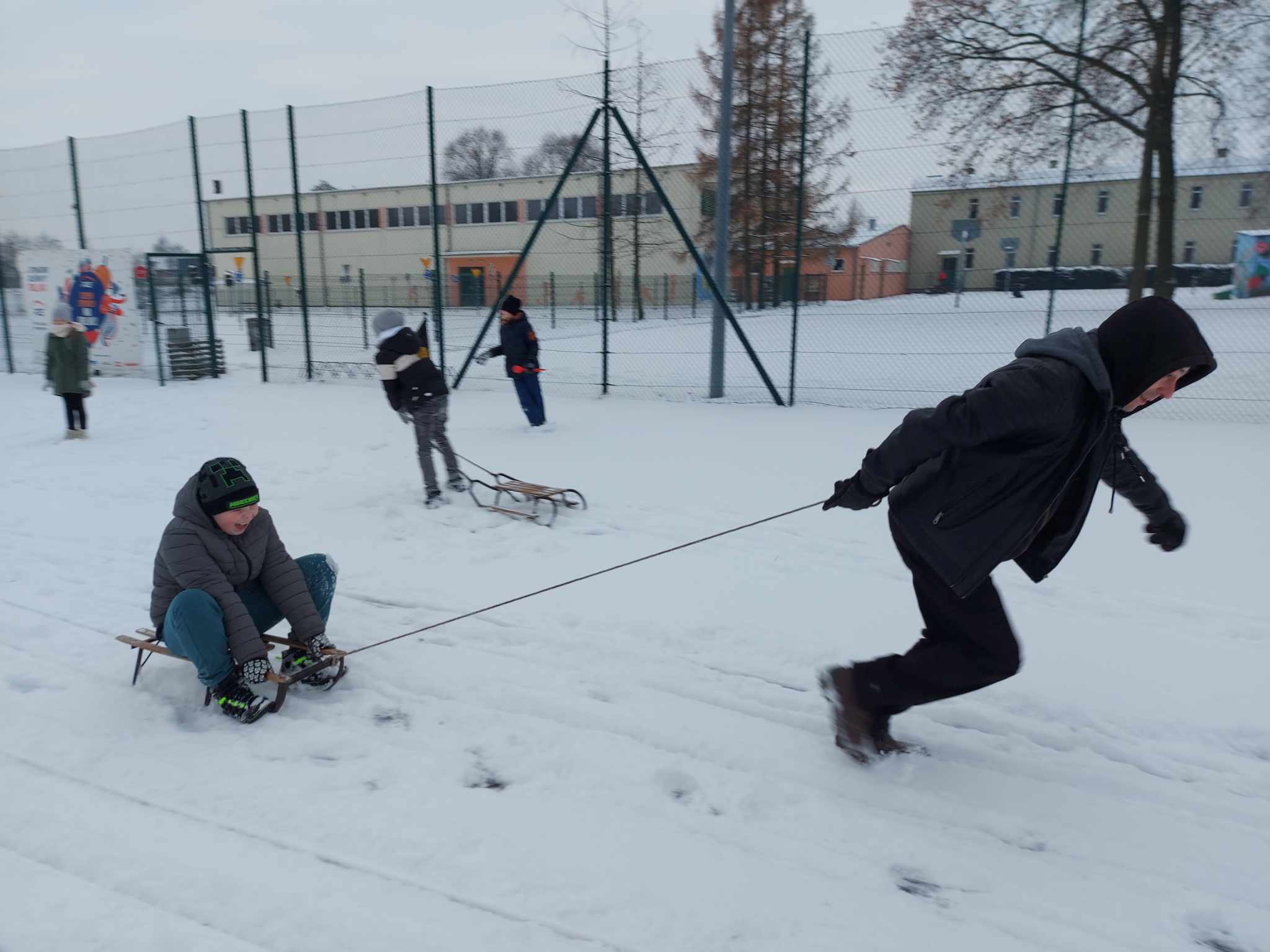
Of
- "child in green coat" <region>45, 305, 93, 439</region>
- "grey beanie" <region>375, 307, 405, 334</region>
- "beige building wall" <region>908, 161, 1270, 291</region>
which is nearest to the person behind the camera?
"grey beanie" <region>375, 307, 405, 334</region>

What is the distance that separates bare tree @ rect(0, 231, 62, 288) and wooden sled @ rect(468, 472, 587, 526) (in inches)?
553

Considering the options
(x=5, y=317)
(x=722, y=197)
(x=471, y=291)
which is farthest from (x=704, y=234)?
(x=5, y=317)

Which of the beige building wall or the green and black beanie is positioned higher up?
the beige building wall

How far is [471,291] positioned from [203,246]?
16.7ft

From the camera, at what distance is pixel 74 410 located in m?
9.35

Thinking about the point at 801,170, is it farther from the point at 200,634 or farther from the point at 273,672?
the point at 200,634

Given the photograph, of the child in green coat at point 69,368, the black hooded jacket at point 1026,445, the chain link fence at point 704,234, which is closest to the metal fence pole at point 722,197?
the chain link fence at point 704,234

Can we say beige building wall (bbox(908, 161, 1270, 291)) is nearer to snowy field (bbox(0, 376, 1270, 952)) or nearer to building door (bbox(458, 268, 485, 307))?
snowy field (bbox(0, 376, 1270, 952))

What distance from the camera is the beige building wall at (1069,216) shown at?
974 centimetres

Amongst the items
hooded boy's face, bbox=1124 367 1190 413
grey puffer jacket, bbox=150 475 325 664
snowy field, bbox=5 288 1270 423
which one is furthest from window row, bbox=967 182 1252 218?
grey puffer jacket, bbox=150 475 325 664

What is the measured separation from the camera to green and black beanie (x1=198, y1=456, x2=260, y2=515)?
127 inches

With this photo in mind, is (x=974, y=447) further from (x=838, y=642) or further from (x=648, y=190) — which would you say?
(x=648, y=190)

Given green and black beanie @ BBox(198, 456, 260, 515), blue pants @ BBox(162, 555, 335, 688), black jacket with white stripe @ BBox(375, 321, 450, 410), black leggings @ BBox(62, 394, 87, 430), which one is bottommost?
blue pants @ BBox(162, 555, 335, 688)

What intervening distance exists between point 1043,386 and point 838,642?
2.02 meters
